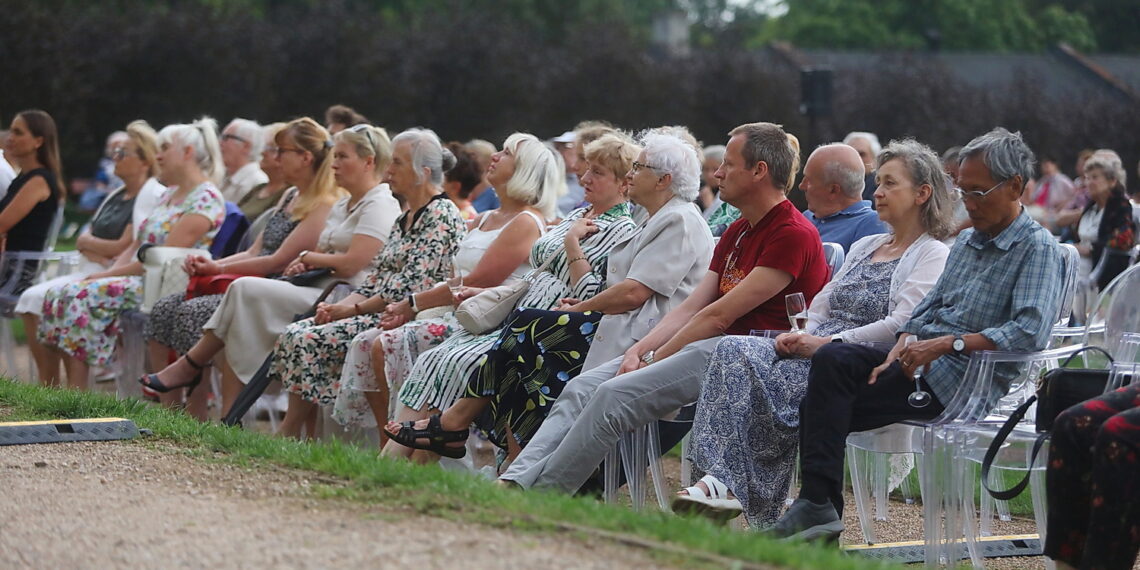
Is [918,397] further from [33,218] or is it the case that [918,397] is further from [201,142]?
[33,218]

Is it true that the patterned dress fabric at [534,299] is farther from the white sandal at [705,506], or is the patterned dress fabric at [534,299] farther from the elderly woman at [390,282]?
the white sandal at [705,506]

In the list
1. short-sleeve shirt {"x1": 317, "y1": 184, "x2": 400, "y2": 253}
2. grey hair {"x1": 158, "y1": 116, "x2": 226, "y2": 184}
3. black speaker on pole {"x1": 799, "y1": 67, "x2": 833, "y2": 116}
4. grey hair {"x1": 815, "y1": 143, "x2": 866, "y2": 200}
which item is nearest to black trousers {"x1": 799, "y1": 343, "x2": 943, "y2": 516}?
grey hair {"x1": 815, "y1": 143, "x2": 866, "y2": 200}

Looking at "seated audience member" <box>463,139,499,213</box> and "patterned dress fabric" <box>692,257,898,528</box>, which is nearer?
"patterned dress fabric" <box>692,257,898,528</box>

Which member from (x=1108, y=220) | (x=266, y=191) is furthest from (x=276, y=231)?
(x=1108, y=220)

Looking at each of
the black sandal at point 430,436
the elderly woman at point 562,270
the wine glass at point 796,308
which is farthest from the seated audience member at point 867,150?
the black sandal at point 430,436

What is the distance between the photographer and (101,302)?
8805mm

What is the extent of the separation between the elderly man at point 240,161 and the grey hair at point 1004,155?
594 centimetres

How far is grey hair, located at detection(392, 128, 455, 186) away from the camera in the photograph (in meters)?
7.36

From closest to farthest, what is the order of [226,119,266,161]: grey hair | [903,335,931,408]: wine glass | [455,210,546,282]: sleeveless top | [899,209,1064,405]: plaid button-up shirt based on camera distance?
[899,209,1064,405]: plaid button-up shirt < [903,335,931,408]: wine glass < [455,210,546,282]: sleeveless top < [226,119,266,161]: grey hair

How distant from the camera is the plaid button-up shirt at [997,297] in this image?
4.84 meters

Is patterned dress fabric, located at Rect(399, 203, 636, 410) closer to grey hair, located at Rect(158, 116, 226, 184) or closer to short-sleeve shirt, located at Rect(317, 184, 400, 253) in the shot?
short-sleeve shirt, located at Rect(317, 184, 400, 253)

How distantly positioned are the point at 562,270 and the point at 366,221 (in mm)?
1693

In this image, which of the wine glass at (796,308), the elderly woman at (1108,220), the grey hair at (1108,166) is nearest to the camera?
the wine glass at (796,308)

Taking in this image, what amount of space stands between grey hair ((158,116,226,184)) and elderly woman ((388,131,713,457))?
378 cm
